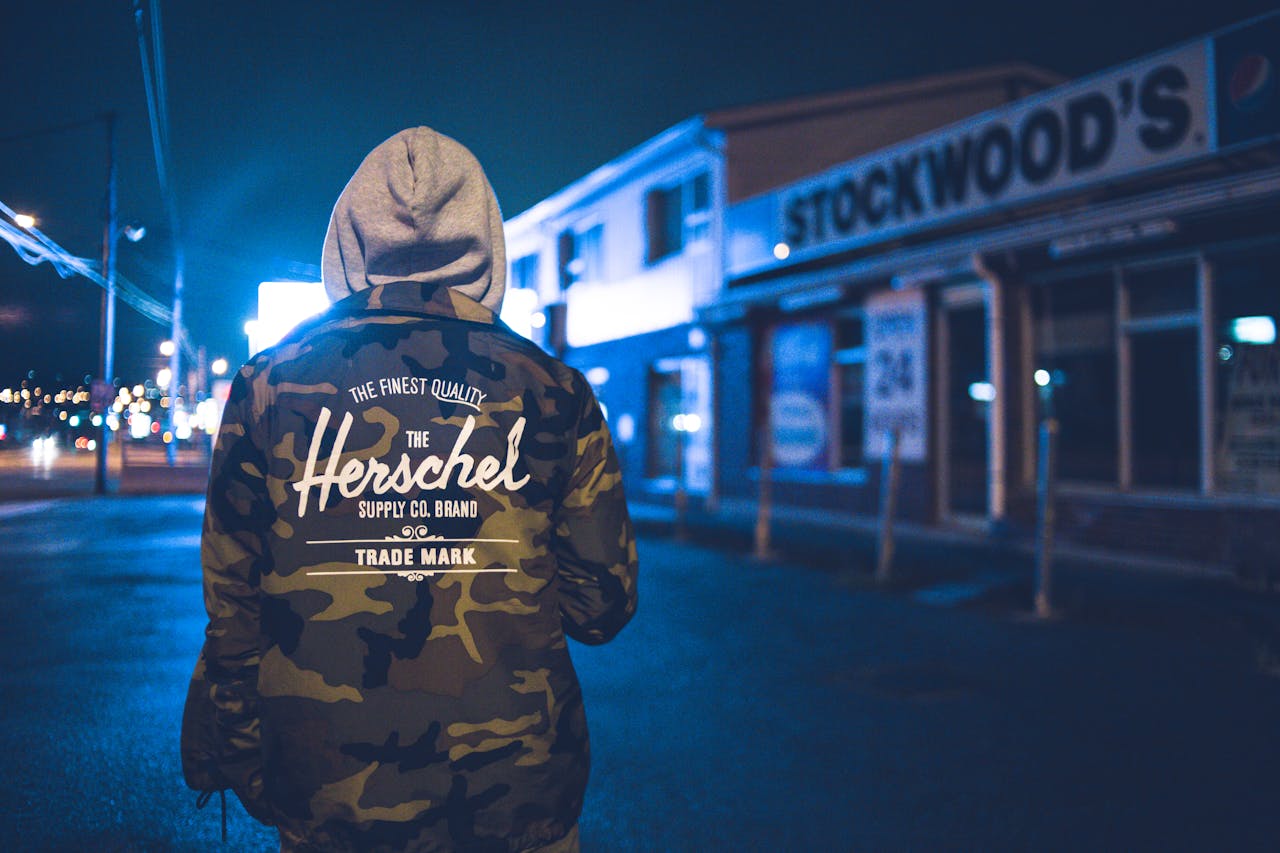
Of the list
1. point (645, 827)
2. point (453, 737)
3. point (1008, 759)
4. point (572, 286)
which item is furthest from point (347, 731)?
point (572, 286)

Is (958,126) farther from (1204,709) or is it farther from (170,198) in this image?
(170,198)

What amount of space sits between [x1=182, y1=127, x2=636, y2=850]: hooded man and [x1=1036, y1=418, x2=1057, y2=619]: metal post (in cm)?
736

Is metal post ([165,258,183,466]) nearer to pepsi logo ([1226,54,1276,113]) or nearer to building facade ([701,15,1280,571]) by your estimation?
building facade ([701,15,1280,571])

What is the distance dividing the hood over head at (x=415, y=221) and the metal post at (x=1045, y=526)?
7.42m

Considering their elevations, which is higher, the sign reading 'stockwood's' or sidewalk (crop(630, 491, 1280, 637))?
the sign reading 'stockwood's'

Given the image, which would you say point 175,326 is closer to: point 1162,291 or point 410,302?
point 1162,291

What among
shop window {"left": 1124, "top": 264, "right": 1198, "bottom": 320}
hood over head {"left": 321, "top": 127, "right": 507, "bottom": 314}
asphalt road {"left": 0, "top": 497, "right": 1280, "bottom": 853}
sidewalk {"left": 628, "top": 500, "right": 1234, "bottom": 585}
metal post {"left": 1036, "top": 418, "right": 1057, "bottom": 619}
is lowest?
asphalt road {"left": 0, "top": 497, "right": 1280, "bottom": 853}

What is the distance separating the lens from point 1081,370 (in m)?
12.4

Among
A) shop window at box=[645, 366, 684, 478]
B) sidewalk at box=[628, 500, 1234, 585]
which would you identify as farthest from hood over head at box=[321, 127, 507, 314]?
shop window at box=[645, 366, 684, 478]

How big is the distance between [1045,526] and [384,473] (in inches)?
313

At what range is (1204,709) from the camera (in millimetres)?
5375

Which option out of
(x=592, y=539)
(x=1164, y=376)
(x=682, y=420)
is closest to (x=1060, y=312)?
(x=1164, y=376)

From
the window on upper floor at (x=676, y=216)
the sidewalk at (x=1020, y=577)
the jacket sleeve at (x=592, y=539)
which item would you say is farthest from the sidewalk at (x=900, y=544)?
the jacket sleeve at (x=592, y=539)

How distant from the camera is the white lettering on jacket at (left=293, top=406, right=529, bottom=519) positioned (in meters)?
1.58
